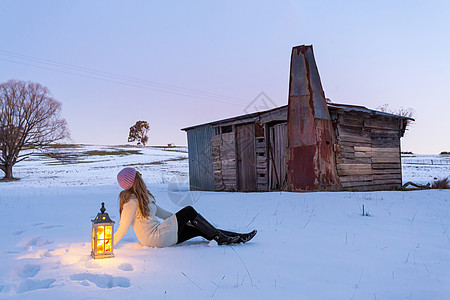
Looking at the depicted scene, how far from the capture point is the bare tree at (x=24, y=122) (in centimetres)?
2611

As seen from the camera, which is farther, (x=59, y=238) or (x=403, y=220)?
(x=403, y=220)

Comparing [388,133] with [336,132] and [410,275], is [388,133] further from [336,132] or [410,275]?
[410,275]

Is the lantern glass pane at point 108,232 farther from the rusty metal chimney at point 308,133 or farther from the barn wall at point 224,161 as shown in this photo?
the barn wall at point 224,161

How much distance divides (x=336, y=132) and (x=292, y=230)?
7.66 meters

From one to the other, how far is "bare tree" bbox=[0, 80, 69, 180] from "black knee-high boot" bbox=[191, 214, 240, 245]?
86.0ft

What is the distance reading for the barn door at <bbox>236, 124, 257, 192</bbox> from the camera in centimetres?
1441

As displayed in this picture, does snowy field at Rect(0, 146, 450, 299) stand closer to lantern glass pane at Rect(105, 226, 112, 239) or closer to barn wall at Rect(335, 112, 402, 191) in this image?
lantern glass pane at Rect(105, 226, 112, 239)

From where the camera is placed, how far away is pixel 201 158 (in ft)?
55.7

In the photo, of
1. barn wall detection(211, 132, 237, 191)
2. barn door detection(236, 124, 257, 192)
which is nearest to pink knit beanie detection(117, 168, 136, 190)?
barn door detection(236, 124, 257, 192)

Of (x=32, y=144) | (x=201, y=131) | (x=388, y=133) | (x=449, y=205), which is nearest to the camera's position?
(x=449, y=205)

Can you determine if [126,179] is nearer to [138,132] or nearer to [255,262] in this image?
[255,262]

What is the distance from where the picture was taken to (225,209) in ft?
26.6

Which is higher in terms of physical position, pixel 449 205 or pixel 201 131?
pixel 201 131

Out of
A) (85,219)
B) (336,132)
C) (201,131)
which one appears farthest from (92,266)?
(201,131)
